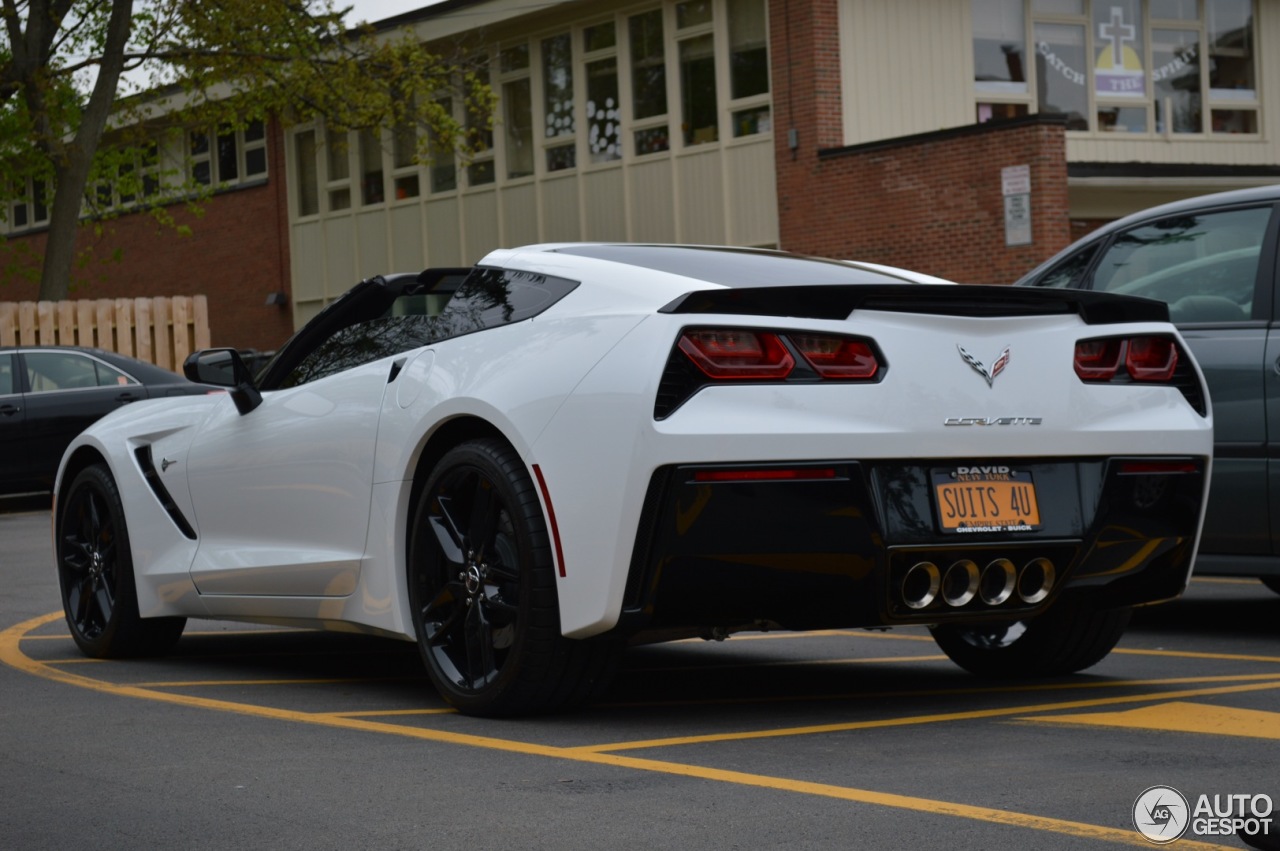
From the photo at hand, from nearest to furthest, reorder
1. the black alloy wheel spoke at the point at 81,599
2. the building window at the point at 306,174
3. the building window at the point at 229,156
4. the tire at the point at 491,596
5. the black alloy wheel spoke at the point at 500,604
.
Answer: the tire at the point at 491,596 → the black alloy wheel spoke at the point at 500,604 → the black alloy wheel spoke at the point at 81,599 → the building window at the point at 306,174 → the building window at the point at 229,156

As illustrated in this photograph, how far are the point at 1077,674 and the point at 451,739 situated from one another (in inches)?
92.3

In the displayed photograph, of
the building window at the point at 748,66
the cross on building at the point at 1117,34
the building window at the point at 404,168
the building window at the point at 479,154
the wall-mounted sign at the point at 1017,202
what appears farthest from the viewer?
the building window at the point at 404,168

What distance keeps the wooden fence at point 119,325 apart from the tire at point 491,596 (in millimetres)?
Result: 18959

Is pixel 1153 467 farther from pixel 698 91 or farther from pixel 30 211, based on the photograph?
pixel 30 211

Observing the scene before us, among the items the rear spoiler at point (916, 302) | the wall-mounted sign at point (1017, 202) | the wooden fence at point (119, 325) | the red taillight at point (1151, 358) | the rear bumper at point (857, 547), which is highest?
the wall-mounted sign at point (1017, 202)

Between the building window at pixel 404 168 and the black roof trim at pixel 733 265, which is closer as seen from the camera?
the black roof trim at pixel 733 265

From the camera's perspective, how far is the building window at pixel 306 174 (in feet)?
113

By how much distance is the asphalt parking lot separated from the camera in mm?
4020

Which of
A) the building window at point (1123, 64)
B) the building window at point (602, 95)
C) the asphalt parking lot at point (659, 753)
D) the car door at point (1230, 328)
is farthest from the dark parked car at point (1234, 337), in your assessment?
the building window at point (602, 95)

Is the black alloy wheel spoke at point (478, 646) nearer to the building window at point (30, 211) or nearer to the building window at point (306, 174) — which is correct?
the building window at point (306, 174)

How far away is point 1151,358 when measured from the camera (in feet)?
19.1

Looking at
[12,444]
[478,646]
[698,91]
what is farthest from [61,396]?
[478,646]

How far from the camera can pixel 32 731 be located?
5.59m

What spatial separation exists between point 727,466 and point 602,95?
2357 centimetres
